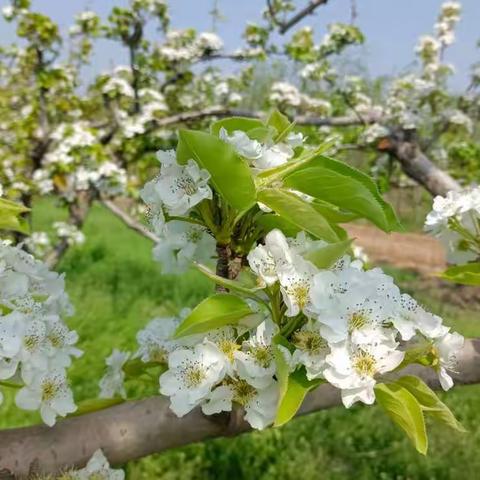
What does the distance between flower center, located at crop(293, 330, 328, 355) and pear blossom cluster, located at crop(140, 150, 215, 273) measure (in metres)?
0.20

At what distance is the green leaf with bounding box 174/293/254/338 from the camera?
826 millimetres

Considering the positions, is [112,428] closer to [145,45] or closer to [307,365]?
[307,365]

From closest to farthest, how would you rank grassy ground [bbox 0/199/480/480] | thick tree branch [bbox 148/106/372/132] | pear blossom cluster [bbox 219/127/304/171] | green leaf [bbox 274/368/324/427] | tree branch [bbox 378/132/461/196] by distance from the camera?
green leaf [bbox 274/368/324/427], pear blossom cluster [bbox 219/127/304/171], tree branch [bbox 378/132/461/196], grassy ground [bbox 0/199/480/480], thick tree branch [bbox 148/106/372/132]

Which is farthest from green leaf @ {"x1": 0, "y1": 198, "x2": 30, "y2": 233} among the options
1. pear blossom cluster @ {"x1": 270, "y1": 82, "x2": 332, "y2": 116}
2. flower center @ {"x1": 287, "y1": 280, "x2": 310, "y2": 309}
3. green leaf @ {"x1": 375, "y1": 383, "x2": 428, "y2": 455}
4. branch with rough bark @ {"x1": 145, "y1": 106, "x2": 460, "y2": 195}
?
pear blossom cluster @ {"x1": 270, "y1": 82, "x2": 332, "y2": 116}

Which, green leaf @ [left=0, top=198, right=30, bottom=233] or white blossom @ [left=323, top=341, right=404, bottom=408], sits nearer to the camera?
white blossom @ [left=323, top=341, right=404, bottom=408]

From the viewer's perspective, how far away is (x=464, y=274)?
3.78 ft

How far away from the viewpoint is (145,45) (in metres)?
5.32

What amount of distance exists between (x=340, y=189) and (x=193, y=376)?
284 millimetres

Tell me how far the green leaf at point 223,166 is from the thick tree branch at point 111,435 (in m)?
0.34

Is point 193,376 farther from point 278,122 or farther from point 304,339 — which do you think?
point 278,122

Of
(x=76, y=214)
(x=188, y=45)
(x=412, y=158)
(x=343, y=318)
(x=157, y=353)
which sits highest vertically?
(x=343, y=318)

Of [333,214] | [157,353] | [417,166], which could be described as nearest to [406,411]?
[333,214]

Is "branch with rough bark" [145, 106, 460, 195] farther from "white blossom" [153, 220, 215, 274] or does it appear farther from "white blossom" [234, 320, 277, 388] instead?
"white blossom" [234, 320, 277, 388]

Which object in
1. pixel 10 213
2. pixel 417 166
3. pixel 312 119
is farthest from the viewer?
pixel 312 119
